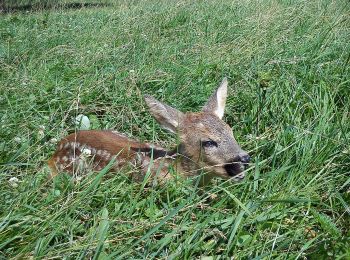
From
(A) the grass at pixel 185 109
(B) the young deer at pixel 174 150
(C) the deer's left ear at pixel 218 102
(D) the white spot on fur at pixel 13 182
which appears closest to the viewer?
(A) the grass at pixel 185 109

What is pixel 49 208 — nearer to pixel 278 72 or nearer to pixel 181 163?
pixel 181 163

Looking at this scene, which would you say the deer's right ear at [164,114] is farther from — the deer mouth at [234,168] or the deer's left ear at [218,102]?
the deer mouth at [234,168]

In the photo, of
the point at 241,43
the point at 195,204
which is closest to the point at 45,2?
the point at 241,43

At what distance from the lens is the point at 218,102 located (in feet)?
12.9

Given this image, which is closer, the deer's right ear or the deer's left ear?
the deer's right ear

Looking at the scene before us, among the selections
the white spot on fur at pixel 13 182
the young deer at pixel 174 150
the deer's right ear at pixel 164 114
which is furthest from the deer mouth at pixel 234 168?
the white spot on fur at pixel 13 182

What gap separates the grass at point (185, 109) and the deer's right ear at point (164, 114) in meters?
0.08

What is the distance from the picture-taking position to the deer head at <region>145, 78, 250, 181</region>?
344 cm

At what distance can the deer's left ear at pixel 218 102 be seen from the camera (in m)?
3.89

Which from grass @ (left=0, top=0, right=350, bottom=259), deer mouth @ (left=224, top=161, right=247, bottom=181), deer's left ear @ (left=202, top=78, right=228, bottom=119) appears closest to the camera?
grass @ (left=0, top=0, right=350, bottom=259)

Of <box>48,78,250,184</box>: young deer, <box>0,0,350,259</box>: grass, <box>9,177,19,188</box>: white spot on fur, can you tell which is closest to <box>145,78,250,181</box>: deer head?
<box>48,78,250,184</box>: young deer

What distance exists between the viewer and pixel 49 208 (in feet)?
7.95

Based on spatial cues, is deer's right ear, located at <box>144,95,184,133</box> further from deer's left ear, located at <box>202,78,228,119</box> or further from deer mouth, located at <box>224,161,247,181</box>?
deer mouth, located at <box>224,161,247,181</box>

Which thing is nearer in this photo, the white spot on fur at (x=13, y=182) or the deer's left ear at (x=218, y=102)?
the white spot on fur at (x=13, y=182)
